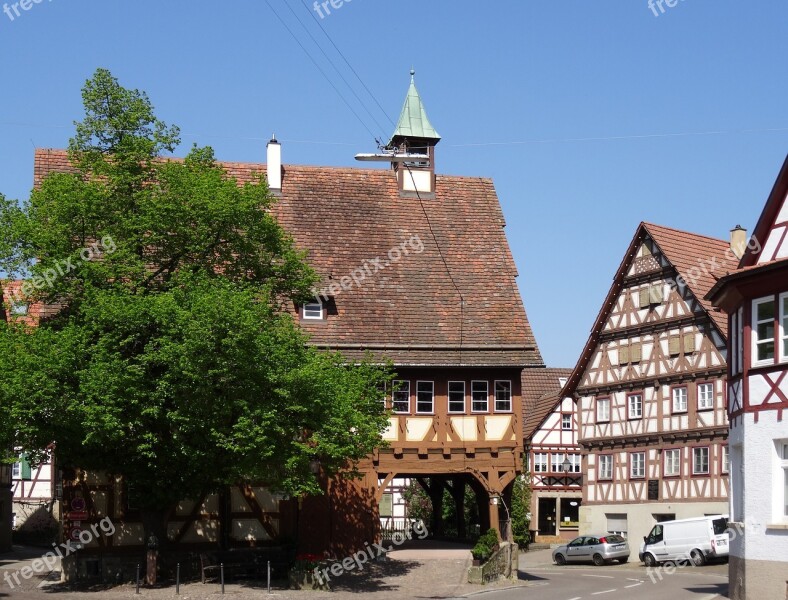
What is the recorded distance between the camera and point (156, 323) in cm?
2761

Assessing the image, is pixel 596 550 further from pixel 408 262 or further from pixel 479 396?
pixel 408 262

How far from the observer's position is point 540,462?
57.9 metres

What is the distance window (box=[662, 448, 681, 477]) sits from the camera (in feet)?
151

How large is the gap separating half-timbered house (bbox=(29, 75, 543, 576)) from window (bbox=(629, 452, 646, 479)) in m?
12.0

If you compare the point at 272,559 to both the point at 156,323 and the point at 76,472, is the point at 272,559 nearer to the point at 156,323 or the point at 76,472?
the point at 76,472

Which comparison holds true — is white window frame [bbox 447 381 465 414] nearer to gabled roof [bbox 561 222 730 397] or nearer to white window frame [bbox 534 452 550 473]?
gabled roof [bbox 561 222 730 397]

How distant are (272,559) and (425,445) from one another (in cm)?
516

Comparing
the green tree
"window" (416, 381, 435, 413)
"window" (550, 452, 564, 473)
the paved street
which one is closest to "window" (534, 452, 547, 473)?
"window" (550, 452, 564, 473)

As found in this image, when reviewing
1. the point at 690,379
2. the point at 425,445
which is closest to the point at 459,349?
the point at 425,445

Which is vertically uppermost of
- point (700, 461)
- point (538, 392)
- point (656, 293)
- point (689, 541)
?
point (656, 293)

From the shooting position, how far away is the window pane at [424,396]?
113ft

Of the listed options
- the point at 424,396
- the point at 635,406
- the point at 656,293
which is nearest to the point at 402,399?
the point at 424,396

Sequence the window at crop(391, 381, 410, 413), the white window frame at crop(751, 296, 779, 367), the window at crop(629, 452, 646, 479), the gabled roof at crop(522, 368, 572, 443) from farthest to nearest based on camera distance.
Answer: the gabled roof at crop(522, 368, 572, 443)
the window at crop(629, 452, 646, 479)
the window at crop(391, 381, 410, 413)
the white window frame at crop(751, 296, 779, 367)

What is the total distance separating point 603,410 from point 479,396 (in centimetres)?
1649
